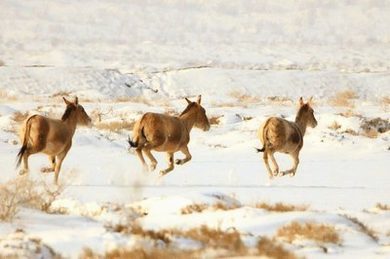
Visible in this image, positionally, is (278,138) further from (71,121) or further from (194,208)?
(194,208)

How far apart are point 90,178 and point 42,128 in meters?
3.09

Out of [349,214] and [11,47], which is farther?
[11,47]

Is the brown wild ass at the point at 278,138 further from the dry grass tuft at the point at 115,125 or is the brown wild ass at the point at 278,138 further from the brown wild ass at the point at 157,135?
the dry grass tuft at the point at 115,125

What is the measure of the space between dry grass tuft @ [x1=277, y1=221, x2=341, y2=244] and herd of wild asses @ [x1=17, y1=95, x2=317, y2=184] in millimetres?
Result: 5260

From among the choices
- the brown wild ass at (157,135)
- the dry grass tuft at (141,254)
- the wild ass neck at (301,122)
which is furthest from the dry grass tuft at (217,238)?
the wild ass neck at (301,122)

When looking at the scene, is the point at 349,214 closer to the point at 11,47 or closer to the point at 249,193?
the point at 249,193

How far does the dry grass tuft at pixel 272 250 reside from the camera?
761 cm

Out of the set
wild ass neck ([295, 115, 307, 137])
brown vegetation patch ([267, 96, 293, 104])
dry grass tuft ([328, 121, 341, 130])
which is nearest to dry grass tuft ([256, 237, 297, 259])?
wild ass neck ([295, 115, 307, 137])

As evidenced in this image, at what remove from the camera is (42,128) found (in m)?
13.4

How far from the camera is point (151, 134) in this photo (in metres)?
14.8

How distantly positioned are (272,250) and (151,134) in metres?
7.28

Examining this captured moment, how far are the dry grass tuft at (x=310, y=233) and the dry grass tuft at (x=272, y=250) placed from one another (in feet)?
2.35

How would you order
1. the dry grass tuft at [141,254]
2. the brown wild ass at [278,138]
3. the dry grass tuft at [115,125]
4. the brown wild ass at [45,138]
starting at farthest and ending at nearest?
the dry grass tuft at [115,125]
the brown wild ass at [278,138]
the brown wild ass at [45,138]
the dry grass tuft at [141,254]

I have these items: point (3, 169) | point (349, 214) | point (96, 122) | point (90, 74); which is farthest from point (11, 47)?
point (349, 214)
